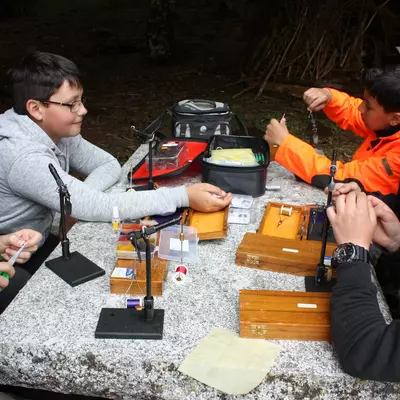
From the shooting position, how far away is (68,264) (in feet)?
6.34

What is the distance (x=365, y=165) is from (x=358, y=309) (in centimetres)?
126

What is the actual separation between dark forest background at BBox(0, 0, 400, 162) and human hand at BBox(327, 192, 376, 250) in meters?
3.80

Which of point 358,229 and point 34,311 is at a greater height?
Result: point 358,229

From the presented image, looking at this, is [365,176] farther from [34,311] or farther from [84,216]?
[34,311]

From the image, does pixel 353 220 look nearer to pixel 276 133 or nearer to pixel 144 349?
Result: pixel 144 349

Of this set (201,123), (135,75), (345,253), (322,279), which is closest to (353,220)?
(345,253)

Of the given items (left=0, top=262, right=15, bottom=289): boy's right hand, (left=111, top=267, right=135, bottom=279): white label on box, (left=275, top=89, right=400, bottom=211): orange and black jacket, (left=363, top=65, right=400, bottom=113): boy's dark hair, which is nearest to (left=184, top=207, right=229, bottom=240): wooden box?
(left=111, top=267, right=135, bottom=279): white label on box

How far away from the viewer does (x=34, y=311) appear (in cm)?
168

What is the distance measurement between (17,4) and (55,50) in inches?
218

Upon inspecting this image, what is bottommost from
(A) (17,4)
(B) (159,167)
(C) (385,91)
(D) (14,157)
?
(A) (17,4)

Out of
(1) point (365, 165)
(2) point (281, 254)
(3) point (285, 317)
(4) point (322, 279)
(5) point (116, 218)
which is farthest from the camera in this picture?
(1) point (365, 165)

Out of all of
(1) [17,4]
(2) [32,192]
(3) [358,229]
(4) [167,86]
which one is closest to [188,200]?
(2) [32,192]

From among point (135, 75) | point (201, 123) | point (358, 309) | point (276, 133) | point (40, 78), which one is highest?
point (40, 78)

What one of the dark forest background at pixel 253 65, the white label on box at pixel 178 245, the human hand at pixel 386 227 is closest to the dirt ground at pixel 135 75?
the dark forest background at pixel 253 65
